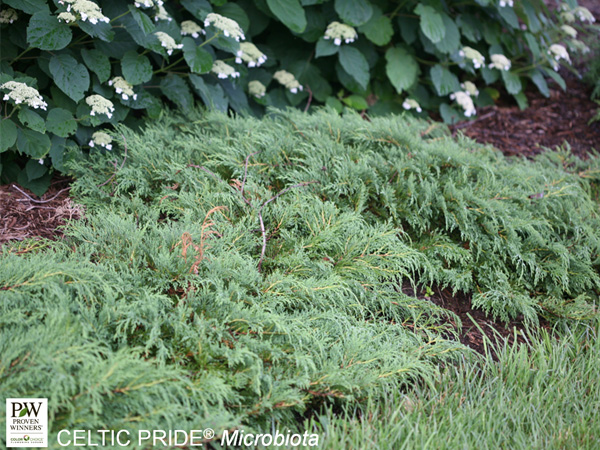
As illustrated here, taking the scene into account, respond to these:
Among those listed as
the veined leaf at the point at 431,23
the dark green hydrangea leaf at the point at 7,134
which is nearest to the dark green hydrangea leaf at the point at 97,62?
the dark green hydrangea leaf at the point at 7,134

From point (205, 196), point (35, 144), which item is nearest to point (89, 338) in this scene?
point (205, 196)

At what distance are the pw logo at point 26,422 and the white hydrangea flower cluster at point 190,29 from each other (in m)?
2.31

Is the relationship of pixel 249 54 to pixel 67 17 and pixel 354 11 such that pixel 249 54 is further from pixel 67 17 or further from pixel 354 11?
pixel 67 17

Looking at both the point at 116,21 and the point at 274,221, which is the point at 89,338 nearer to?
the point at 274,221

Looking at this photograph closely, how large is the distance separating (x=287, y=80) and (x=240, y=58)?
510 millimetres

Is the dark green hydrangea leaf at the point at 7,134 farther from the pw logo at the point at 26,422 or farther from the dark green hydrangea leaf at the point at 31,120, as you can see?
the pw logo at the point at 26,422

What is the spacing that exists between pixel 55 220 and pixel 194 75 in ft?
3.98

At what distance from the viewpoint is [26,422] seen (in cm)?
133

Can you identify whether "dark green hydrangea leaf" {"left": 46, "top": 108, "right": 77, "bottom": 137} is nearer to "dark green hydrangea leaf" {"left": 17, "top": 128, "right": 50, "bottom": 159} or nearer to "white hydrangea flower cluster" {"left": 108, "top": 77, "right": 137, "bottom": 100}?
"dark green hydrangea leaf" {"left": 17, "top": 128, "right": 50, "bottom": 159}

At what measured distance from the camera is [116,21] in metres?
2.77

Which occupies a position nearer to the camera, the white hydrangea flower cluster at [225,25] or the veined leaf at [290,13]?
the white hydrangea flower cluster at [225,25]

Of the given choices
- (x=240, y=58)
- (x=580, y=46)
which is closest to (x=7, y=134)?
(x=240, y=58)

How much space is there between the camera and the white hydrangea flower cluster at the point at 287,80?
355 centimetres

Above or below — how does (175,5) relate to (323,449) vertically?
above
